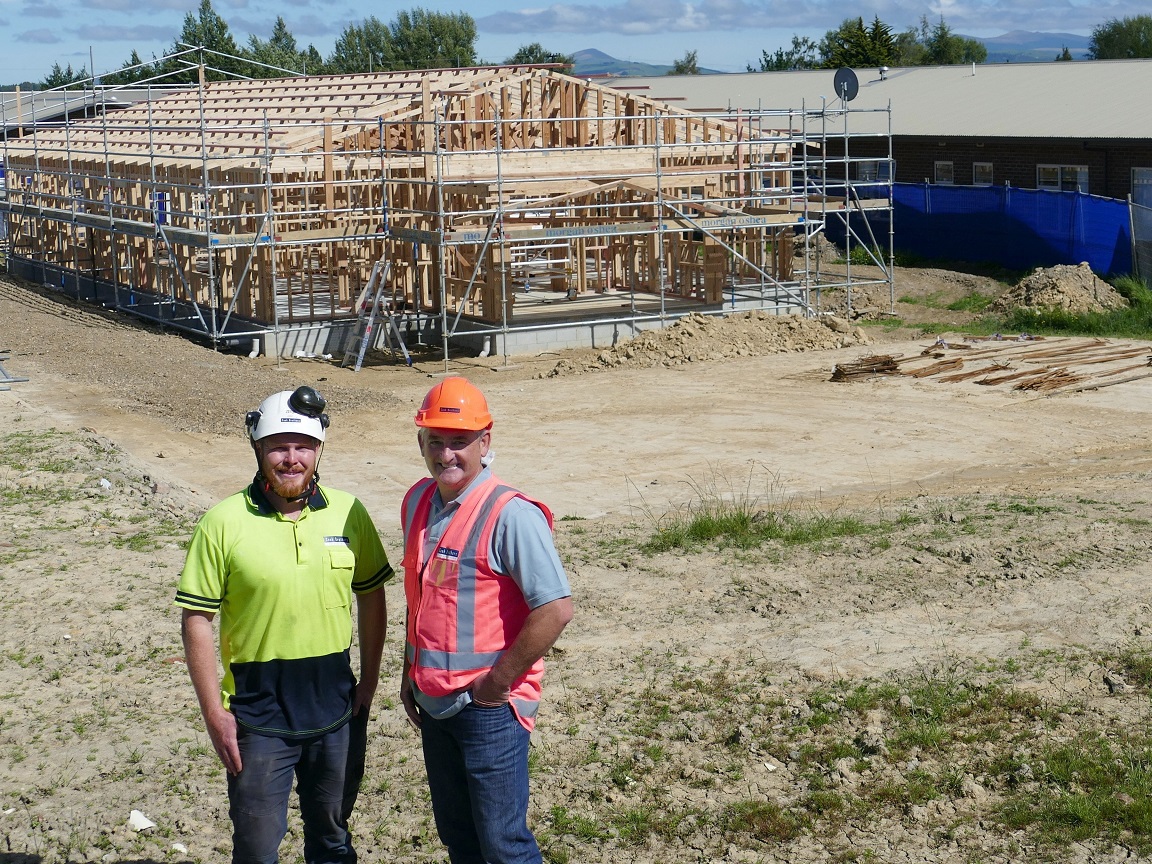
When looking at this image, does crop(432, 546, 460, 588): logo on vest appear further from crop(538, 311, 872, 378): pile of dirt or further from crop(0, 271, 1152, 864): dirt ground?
crop(538, 311, 872, 378): pile of dirt

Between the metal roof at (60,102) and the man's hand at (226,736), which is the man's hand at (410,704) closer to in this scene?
the man's hand at (226,736)

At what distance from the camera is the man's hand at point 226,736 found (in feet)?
14.2

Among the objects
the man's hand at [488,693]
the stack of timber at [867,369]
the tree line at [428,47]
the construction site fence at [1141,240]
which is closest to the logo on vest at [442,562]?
the man's hand at [488,693]

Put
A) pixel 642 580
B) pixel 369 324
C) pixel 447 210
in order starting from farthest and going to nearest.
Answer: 1. pixel 447 210
2. pixel 369 324
3. pixel 642 580

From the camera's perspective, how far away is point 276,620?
14.5 feet

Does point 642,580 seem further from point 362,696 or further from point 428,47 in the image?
point 428,47

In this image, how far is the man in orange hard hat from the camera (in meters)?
4.18

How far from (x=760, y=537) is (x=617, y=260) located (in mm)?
18492

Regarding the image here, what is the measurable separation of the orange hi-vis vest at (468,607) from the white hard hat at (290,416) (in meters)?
0.53

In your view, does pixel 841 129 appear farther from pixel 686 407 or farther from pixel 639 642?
pixel 639 642

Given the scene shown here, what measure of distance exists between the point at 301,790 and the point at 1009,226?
91.6 feet

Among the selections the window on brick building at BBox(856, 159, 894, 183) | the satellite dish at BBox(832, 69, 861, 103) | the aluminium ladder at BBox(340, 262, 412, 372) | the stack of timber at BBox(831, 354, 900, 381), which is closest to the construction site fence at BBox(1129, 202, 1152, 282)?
the satellite dish at BBox(832, 69, 861, 103)

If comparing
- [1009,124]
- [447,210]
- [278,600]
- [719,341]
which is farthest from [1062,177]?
[278,600]

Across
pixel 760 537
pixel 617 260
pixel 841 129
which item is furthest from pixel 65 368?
pixel 841 129
